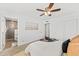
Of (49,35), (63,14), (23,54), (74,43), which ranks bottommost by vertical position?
(23,54)

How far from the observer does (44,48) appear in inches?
48.4

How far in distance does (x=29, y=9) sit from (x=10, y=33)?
0.38m

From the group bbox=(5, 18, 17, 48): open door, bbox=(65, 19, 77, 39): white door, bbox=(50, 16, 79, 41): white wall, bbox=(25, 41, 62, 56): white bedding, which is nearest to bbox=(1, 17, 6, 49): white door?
bbox=(5, 18, 17, 48): open door

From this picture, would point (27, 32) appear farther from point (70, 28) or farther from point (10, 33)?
point (70, 28)

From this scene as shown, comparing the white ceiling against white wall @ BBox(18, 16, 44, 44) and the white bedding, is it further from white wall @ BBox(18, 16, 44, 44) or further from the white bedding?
the white bedding

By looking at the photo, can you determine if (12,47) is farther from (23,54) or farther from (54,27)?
(54,27)

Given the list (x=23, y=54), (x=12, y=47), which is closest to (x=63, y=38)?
(x=23, y=54)

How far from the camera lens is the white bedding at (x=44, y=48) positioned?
1.22 m

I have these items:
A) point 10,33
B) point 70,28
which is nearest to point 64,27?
point 70,28

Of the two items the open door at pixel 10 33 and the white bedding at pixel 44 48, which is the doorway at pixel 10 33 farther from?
the white bedding at pixel 44 48

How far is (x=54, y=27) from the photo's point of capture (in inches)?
47.4

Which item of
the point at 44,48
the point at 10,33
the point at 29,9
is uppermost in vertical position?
the point at 29,9

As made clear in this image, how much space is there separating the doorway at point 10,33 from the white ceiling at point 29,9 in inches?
4.5

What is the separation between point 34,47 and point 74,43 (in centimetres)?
50
